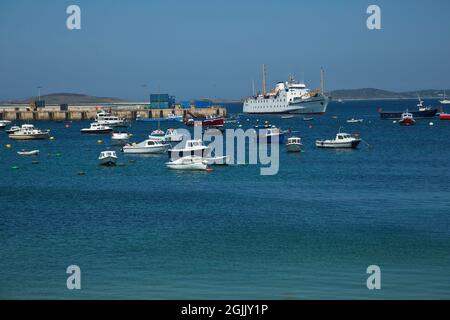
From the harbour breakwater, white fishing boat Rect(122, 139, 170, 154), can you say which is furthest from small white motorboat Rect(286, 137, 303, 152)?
the harbour breakwater

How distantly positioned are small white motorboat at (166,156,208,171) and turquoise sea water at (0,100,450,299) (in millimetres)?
981

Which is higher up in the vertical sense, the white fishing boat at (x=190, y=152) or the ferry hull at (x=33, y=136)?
the white fishing boat at (x=190, y=152)

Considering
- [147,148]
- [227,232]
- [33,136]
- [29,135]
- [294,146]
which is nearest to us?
[227,232]

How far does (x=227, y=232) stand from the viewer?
30625 mm

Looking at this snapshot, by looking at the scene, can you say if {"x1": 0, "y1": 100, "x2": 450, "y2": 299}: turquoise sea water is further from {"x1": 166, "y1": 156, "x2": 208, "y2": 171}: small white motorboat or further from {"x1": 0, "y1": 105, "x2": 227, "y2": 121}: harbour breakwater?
{"x1": 0, "y1": 105, "x2": 227, "y2": 121}: harbour breakwater

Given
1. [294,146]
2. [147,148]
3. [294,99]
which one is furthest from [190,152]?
[294,99]

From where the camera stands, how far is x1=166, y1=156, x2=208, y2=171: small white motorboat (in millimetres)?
52531

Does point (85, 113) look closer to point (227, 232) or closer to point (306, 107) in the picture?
point (306, 107)

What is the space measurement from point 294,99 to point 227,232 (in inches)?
4983

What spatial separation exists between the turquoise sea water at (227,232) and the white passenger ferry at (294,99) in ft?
326

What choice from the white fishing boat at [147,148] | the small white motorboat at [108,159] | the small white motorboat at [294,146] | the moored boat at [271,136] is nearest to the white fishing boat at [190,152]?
the small white motorboat at [108,159]

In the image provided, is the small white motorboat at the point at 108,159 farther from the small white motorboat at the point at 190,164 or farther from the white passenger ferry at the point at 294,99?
the white passenger ferry at the point at 294,99

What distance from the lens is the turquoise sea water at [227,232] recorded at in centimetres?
2281
